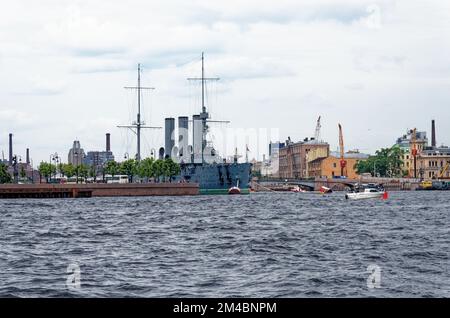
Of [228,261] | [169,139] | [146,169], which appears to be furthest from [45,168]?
[228,261]

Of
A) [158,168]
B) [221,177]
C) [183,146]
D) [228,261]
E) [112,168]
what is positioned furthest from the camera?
[183,146]

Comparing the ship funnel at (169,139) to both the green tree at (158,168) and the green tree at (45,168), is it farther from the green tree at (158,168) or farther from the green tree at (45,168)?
the green tree at (45,168)

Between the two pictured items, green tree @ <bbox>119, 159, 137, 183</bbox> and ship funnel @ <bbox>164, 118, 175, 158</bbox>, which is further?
ship funnel @ <bbox>164, 118, 175, 158</bbox>

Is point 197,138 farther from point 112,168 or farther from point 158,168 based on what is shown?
point 112,168

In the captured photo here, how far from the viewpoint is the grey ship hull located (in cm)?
17575

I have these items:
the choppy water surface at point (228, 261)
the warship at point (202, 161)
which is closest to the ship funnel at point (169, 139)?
the warship at point (202, 161)

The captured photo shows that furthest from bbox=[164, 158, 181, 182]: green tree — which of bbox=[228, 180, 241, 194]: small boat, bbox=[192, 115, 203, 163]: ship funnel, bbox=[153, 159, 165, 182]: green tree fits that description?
bbox=[228, 180, 241, 194]: small boat

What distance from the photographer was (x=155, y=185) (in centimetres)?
15350

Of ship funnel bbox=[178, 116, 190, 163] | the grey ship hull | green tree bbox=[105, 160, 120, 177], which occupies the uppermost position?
ship funnel bbox=[178, 116, 190, 163]

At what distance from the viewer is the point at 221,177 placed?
176 m

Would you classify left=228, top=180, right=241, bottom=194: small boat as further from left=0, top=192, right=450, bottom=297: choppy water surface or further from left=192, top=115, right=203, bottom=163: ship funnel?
left=0, top=192, right=450, bottom=297: choppy water surface

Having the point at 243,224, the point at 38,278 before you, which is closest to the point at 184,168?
the point at 243,224

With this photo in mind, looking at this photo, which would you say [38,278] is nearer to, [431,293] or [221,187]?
[431,293]

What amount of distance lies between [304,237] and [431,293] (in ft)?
63.5
